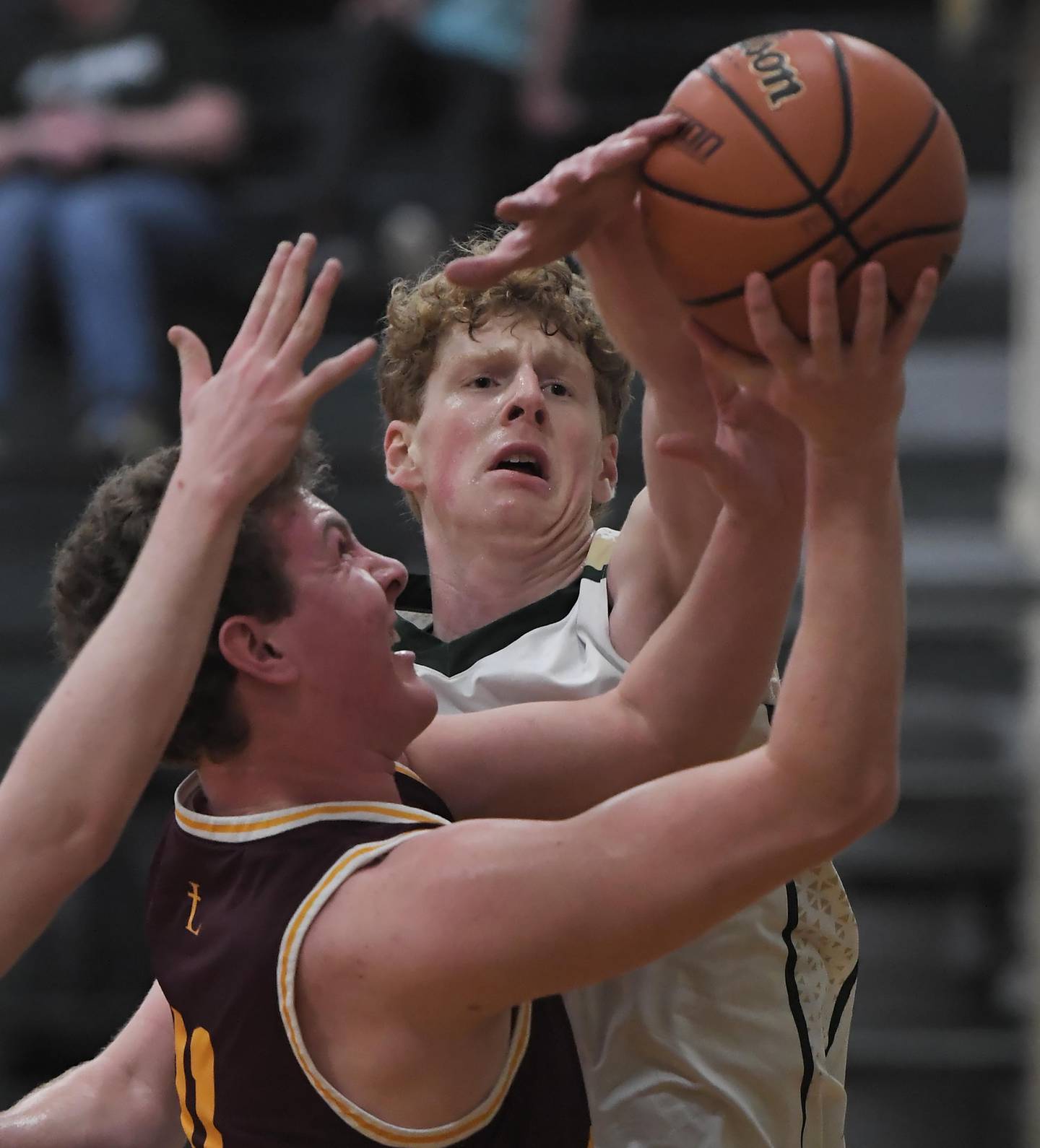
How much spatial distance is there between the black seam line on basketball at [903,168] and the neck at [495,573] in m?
1.04

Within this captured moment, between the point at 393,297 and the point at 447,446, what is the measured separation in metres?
0.40

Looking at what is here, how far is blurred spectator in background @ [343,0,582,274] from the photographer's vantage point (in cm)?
737

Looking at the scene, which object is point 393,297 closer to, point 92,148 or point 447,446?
point 447,446

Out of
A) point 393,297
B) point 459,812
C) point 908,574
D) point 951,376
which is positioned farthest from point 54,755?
point 951,376

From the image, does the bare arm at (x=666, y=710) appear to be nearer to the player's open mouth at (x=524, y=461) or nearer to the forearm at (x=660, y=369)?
the forearm at (x=660, y=369)

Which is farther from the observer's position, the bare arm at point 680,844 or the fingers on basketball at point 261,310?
the fingers on basketball at point 261,310

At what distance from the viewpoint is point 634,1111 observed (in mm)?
2576

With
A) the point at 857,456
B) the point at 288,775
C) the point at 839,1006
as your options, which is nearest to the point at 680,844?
the point at 857,456

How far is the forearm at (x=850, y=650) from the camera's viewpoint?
6.13 ft

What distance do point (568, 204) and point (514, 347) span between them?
0.93 m

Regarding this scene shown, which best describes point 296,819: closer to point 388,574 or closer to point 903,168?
point 388,574

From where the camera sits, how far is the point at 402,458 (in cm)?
311

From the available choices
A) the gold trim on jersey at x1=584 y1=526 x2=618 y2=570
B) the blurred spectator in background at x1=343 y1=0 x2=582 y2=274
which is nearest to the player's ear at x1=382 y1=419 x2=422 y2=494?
the gold trim on jersey at x1=584 y1=526 x2=618 y2=570

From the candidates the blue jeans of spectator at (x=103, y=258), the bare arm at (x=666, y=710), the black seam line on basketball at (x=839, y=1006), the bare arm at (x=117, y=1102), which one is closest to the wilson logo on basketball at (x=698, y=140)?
the bare arm at (x=666, y=710)
